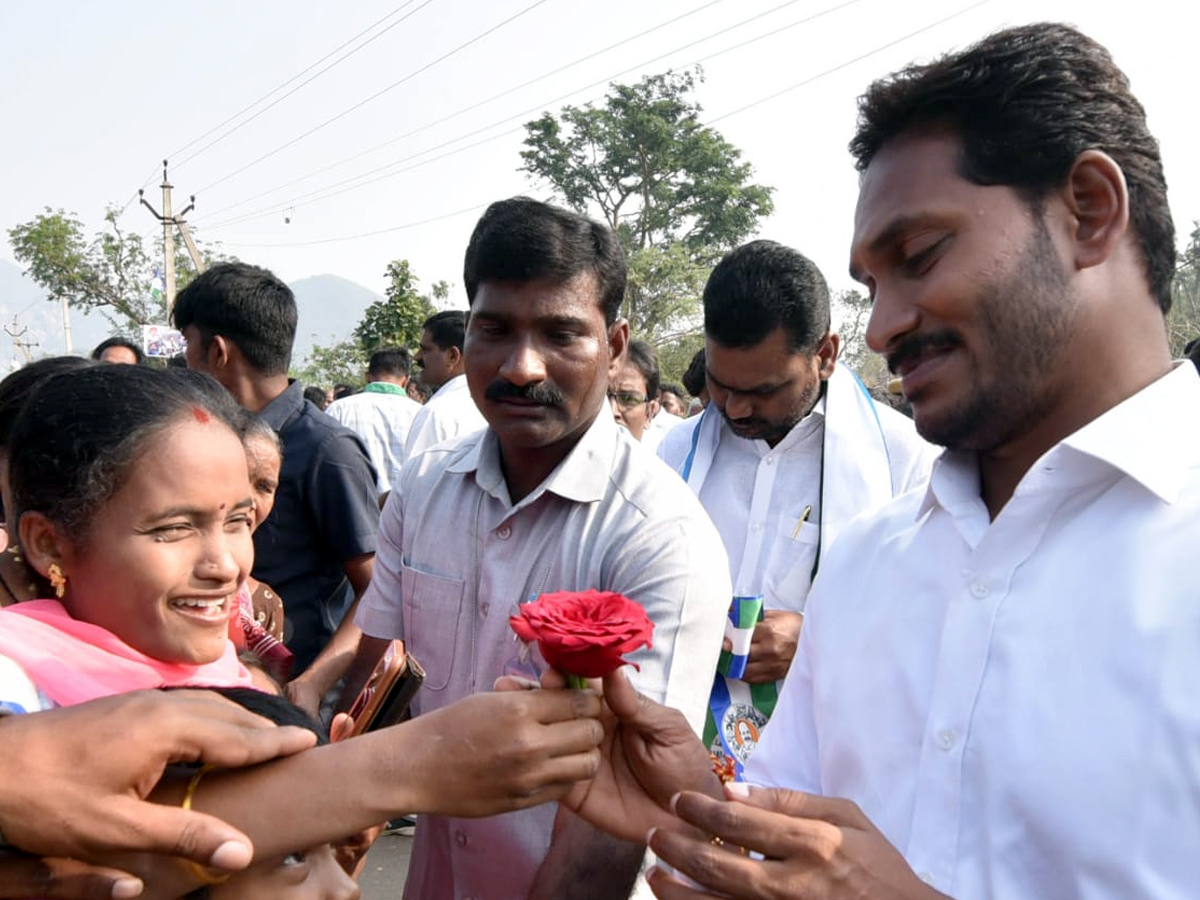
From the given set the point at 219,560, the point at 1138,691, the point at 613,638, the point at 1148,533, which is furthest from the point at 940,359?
the point at 219,560

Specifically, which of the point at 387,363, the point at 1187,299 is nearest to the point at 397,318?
the point at 387,363

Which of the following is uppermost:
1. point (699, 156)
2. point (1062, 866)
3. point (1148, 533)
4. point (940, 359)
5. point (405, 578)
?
point (699, 156)

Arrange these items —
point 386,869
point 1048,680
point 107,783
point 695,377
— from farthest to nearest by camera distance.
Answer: point 695,377, point 386,869, point 1048,680, point 107,783

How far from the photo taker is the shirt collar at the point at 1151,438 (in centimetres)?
141

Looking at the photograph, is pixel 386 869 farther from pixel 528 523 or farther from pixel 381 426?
pixel 528 523

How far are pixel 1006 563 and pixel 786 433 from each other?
1996 millimetres

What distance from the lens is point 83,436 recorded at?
69.5 inches

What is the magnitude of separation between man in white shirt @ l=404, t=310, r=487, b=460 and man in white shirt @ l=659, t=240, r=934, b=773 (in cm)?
176

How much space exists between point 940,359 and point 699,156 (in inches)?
1538

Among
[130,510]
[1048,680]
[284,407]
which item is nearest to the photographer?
[1048,680]

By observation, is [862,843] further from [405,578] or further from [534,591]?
[405,578]

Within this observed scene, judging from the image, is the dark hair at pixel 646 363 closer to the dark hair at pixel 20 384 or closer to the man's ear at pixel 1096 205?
the dark hair at pixel 20 384

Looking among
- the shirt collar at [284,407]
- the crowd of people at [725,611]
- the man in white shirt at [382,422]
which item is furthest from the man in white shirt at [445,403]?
the crowd of people at [725,611]

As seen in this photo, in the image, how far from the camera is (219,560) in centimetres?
179
